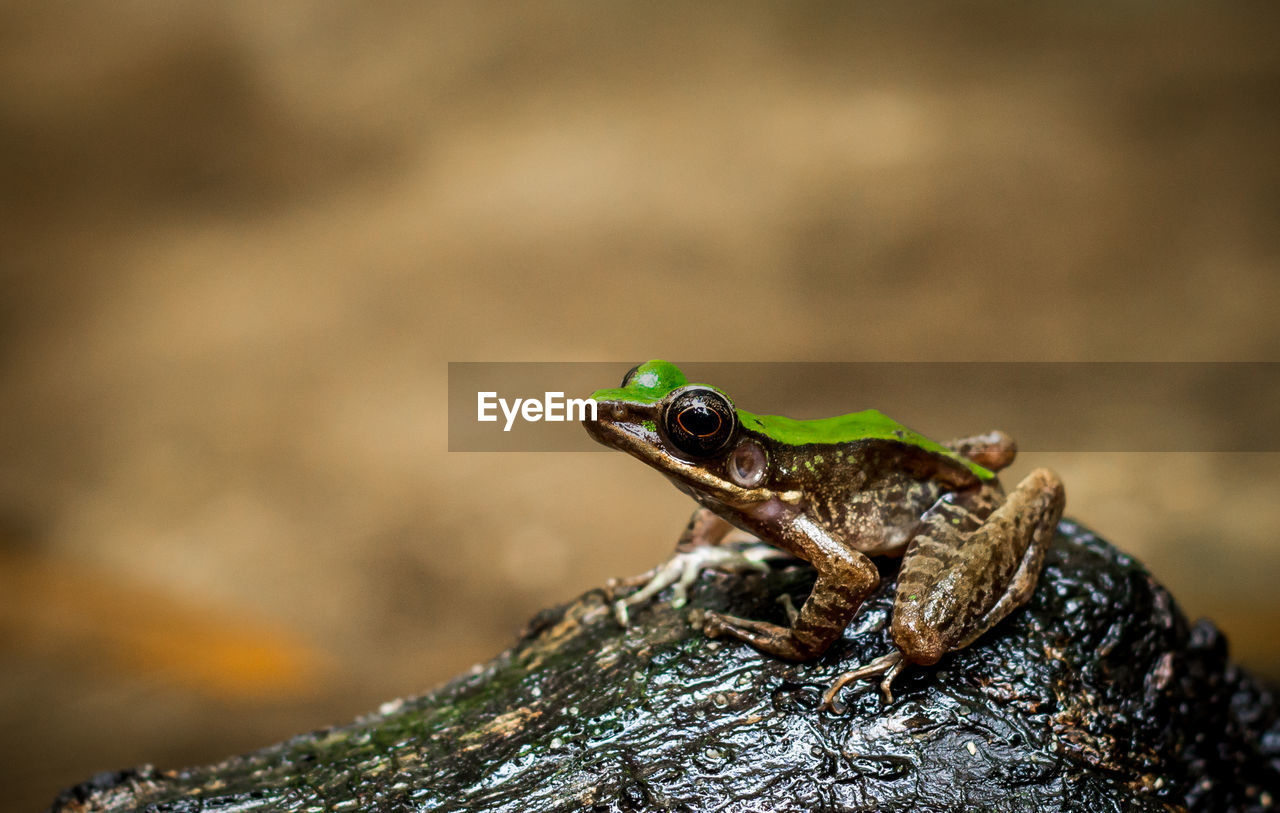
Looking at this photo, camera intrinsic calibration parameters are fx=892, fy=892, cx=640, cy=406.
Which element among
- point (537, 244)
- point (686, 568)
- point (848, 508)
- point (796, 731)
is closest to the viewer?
point (796, 731)

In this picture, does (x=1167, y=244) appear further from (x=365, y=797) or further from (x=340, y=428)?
(x=365, y=797)

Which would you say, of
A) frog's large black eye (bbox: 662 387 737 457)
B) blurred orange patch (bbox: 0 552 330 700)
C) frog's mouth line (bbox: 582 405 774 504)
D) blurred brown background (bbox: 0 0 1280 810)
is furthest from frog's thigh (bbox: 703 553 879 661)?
blurred orange patch (bbox: 0 552 330 700)

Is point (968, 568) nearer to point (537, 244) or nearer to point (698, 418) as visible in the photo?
point (698, 418)

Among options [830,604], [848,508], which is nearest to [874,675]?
[830,604]

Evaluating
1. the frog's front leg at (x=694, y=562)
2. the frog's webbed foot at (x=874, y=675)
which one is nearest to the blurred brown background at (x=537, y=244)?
the frog's front leg at (x=694, y=562)

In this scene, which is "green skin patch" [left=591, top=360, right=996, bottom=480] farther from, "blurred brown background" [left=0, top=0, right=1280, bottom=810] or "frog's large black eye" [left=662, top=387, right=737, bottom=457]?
"blurred brown background" [left=0, top=0, right=1280, bottom=810]

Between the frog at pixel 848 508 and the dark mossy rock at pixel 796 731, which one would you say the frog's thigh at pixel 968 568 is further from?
the dark mossy rock at pixel 796 731
